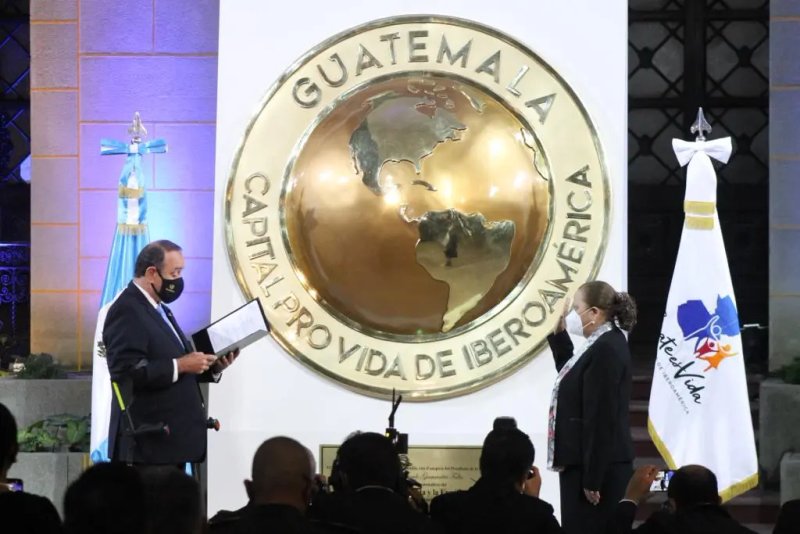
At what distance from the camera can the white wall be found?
6320 millimetres

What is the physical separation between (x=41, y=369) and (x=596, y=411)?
11.8 ft

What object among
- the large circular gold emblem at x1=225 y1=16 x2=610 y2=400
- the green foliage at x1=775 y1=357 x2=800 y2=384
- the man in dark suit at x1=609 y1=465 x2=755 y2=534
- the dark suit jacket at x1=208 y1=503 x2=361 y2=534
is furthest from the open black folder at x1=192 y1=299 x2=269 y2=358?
the green foliage at x1=775 y1=357 x2=800 y2=384

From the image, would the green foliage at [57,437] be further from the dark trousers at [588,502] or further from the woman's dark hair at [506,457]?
the woman's dark hair at [506,457]

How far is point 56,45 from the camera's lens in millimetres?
8102

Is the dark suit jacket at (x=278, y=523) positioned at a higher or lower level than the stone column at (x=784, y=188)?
lower

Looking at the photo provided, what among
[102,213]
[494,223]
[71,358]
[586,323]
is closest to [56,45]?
[102,213]

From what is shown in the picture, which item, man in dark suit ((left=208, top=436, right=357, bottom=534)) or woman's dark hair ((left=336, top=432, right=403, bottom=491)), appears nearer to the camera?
man in dark suit ((left=208, top=436, right=357, bottom=534))

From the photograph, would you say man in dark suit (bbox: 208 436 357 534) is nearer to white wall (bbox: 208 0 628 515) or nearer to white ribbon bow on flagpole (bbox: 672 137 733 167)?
white wall (bbox: 208 0 628 515)

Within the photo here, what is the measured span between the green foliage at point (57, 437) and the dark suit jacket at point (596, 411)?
2.88m

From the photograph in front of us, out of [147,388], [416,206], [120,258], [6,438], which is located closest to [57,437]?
[120,258]

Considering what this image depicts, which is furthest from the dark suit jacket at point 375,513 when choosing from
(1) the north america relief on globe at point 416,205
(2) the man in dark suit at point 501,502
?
(1) the north america relief on globe at point 416,205

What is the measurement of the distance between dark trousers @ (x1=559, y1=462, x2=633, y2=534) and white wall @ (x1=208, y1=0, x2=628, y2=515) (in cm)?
83

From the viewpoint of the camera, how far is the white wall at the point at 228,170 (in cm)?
632

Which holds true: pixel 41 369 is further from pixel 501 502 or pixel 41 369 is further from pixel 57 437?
pixel 501 502
